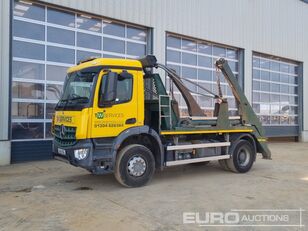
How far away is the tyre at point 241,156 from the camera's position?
9.48 metres

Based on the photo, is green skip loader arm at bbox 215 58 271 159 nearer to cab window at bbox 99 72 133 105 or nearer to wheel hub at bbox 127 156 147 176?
cab window at bbox 99 72 133 105

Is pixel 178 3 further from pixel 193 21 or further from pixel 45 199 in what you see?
pixel 45 199

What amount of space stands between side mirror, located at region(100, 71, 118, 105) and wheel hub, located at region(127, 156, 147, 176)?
1308mm

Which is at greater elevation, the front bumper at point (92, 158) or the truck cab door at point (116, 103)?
the truck cab door at point (116, 103)

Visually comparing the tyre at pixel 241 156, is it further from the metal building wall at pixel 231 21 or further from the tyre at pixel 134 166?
the metal building wall at pixel 231 21

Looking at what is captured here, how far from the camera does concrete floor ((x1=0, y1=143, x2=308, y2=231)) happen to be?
5.27 metres

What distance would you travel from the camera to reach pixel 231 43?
57.3 feet

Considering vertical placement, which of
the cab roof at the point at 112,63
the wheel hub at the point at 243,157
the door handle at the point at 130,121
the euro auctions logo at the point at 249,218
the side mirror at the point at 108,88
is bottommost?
the euro auctions logo at the point at 249,218

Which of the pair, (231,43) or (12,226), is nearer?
(12,226)

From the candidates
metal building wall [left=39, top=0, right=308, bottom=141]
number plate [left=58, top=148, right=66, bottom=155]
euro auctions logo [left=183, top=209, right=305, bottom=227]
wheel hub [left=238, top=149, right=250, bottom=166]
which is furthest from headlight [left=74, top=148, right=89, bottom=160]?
metal building wall [left=39, top=0, right=308, bottom=141]

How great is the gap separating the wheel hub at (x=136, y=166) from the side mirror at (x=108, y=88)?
1308 millimetres

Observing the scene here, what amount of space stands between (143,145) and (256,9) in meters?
13.9

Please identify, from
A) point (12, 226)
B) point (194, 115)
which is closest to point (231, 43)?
point (194, 115)

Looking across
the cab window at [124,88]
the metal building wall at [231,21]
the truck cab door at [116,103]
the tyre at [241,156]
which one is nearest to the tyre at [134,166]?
the truck cab door at [116,103]
